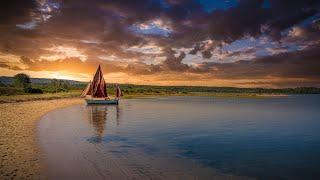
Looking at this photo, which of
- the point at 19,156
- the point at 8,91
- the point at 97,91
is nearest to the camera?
the point at 19,156

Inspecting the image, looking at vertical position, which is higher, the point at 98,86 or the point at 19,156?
the point at 98,86

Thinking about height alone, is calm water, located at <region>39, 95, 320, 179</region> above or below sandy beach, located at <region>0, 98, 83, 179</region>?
below

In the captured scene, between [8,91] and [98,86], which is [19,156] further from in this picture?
[8,91]

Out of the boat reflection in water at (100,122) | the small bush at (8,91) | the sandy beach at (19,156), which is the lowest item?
the boat reflection in water at (100,122)

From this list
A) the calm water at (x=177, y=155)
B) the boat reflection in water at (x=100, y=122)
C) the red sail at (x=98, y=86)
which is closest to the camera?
the calm water at (x=177, y=155)

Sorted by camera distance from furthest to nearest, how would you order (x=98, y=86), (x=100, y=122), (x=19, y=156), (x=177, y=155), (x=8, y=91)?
(x=8, y=91) → (x=98, y=86) → (x=100, y=122) → (x=177, y=155) → (x=19, y=156)

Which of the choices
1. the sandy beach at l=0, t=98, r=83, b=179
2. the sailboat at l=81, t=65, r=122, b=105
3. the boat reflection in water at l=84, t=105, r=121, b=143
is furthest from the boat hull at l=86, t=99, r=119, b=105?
the sandy beach at l=0, t=98, r=83, b=179

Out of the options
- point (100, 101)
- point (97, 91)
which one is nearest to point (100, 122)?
point (100, 101)

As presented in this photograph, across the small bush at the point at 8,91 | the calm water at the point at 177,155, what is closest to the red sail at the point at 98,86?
the small bush at the point at 8,91

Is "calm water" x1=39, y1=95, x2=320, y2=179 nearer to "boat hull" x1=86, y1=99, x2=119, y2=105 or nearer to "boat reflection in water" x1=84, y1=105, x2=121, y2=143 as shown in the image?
"boat reflection in water" x1=84, y1=105, x2=121, y2=143

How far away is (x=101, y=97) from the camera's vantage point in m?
84.6

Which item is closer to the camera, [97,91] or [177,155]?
[177,155]

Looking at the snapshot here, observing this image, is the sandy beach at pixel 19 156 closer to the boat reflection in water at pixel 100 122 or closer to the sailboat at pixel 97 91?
the boat reflection in water at pixel 100 122

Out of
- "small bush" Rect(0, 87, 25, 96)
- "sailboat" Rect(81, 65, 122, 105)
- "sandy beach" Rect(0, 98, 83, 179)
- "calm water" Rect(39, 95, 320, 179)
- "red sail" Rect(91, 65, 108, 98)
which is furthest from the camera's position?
"small bush" Rect(0, 87, 25, 96)
